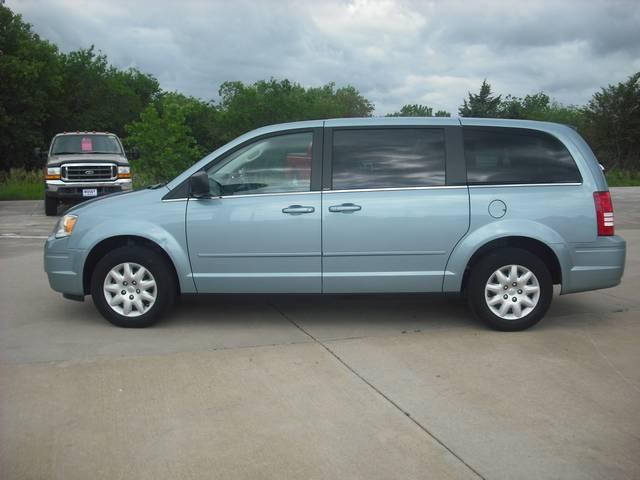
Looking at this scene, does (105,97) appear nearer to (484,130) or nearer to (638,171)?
(638,171)

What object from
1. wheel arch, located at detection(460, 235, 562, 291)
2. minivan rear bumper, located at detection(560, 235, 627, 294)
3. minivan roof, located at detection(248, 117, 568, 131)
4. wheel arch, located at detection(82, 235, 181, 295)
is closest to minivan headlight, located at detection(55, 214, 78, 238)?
wheel arch, located at detection(82, 235, 181, 295)

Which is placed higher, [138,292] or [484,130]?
[484,130]

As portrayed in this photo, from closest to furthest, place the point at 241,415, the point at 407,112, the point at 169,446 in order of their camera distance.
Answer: the point at 169,446, the point at 241,415, the point at 407,112

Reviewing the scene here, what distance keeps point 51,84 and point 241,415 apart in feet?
162

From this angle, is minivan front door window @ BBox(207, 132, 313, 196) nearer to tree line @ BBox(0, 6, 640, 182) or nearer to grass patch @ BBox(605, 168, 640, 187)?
tree line @ BBox(0, 6, 640, 182)

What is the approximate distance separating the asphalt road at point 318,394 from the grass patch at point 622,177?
1371 inches

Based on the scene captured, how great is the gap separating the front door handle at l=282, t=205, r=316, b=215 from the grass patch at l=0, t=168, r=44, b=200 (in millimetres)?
20683

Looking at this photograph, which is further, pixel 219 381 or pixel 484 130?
pixel 484 130

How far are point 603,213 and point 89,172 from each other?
521 inches

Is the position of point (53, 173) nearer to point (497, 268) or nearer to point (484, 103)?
point (497, 268)

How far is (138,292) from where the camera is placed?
18.5 feet

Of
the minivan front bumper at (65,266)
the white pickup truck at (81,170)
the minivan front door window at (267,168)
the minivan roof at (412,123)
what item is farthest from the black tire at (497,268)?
the white pickup truck at (81,170)

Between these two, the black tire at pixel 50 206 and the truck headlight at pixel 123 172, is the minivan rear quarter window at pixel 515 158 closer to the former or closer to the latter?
the truck headlight at pixel 123 172

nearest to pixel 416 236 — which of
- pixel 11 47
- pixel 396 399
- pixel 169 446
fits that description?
pixel 396 399
